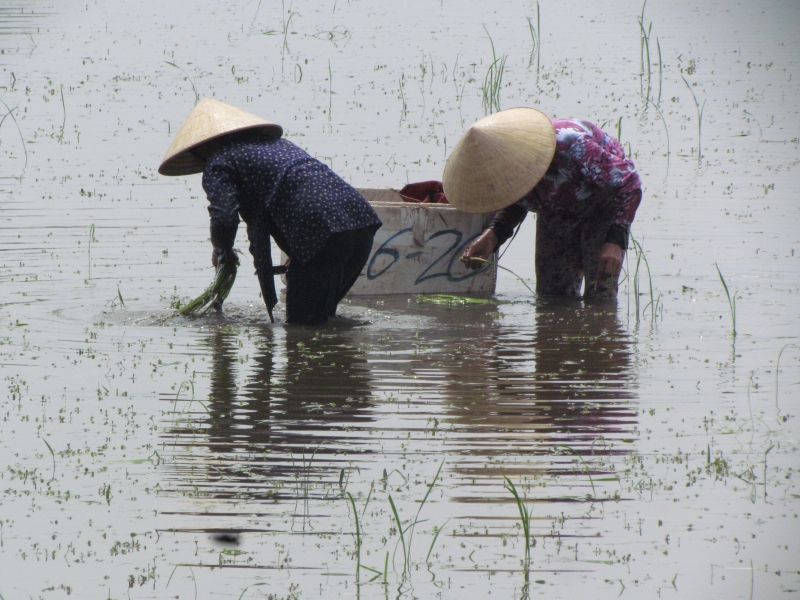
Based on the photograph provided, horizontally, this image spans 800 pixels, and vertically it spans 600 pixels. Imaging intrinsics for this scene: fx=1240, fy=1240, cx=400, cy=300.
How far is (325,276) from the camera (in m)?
6.45

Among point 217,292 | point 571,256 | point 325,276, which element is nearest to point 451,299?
point 571,256

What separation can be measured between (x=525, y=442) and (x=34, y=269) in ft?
15.0

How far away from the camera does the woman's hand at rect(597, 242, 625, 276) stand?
276 inches

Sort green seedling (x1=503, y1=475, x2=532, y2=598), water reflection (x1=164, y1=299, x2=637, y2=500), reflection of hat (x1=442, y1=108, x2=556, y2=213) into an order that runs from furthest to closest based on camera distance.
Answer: reflection of hat (x1=442, y1=108, x2=556, y2=213), water reflection (x1=164, y1=299, x2=637, y2=500), green seedling (x1=503, y1=475, x2=532, y2=598)

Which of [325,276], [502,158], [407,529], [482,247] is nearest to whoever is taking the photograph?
[407,529]

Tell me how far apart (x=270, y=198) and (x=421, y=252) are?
1.56 m

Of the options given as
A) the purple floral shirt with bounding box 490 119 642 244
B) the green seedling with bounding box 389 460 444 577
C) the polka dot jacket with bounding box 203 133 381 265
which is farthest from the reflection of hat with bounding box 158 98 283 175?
the green seedling with bounding box 389 460 444 577

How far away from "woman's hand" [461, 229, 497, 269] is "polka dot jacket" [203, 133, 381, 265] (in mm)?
1054

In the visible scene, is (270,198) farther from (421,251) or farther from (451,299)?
(451,299)

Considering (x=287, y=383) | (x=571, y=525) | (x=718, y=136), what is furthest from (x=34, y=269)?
(x=718, y=136)

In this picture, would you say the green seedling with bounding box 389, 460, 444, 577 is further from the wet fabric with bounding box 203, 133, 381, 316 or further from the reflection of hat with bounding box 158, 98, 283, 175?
the reflection of hat with bounding box 158, 98, 283, 175

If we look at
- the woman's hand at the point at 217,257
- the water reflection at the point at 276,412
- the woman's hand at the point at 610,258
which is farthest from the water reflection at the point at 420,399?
the woman's hand at the point at 217,257

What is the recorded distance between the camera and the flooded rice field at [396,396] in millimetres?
3662

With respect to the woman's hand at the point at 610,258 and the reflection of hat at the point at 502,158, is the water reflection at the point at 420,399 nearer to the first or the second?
the woman's hand at the point at 610,258
